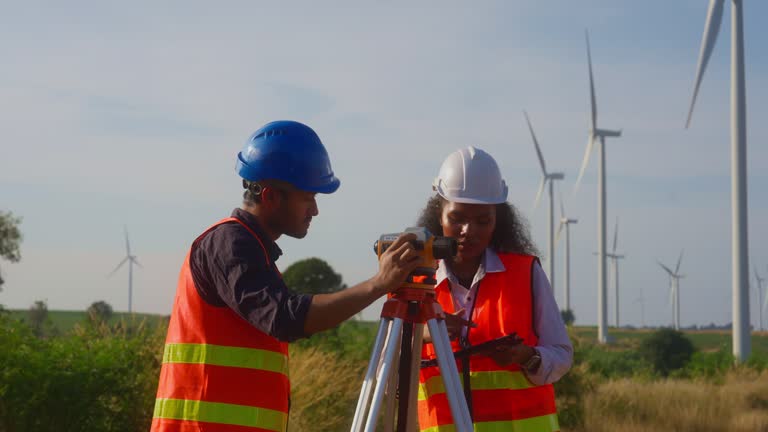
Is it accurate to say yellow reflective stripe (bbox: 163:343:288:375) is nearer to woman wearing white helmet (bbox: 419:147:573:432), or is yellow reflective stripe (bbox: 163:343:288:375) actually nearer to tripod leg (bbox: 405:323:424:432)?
tripod leg (bbox: 405:323:424:432)

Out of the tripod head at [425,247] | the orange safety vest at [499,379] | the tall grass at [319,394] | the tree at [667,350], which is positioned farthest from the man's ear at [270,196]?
the tree at [667,350]

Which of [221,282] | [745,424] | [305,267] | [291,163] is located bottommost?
[745,424]

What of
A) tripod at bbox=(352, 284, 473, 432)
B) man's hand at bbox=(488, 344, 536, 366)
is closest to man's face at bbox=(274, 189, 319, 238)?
tripod at bbox=(352, 284, 473, 432)

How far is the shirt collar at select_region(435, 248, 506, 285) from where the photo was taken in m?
3.98

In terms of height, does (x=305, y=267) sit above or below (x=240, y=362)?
above

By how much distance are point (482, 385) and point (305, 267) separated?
22222mm

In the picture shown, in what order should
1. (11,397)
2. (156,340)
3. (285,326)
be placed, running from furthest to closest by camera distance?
(156,340), (11,397), (285,326)

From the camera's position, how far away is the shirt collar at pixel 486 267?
3979 mm

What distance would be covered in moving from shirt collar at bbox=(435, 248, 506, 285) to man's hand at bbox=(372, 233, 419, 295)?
0.88 meters

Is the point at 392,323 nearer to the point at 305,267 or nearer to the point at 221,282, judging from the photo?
the point at 221,282

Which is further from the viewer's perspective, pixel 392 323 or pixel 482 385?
pixel 482 385

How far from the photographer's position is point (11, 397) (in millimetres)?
7734

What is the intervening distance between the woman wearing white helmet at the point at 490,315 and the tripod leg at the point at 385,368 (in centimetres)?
43

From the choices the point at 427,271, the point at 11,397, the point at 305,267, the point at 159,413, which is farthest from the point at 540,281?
the point at 305,267
